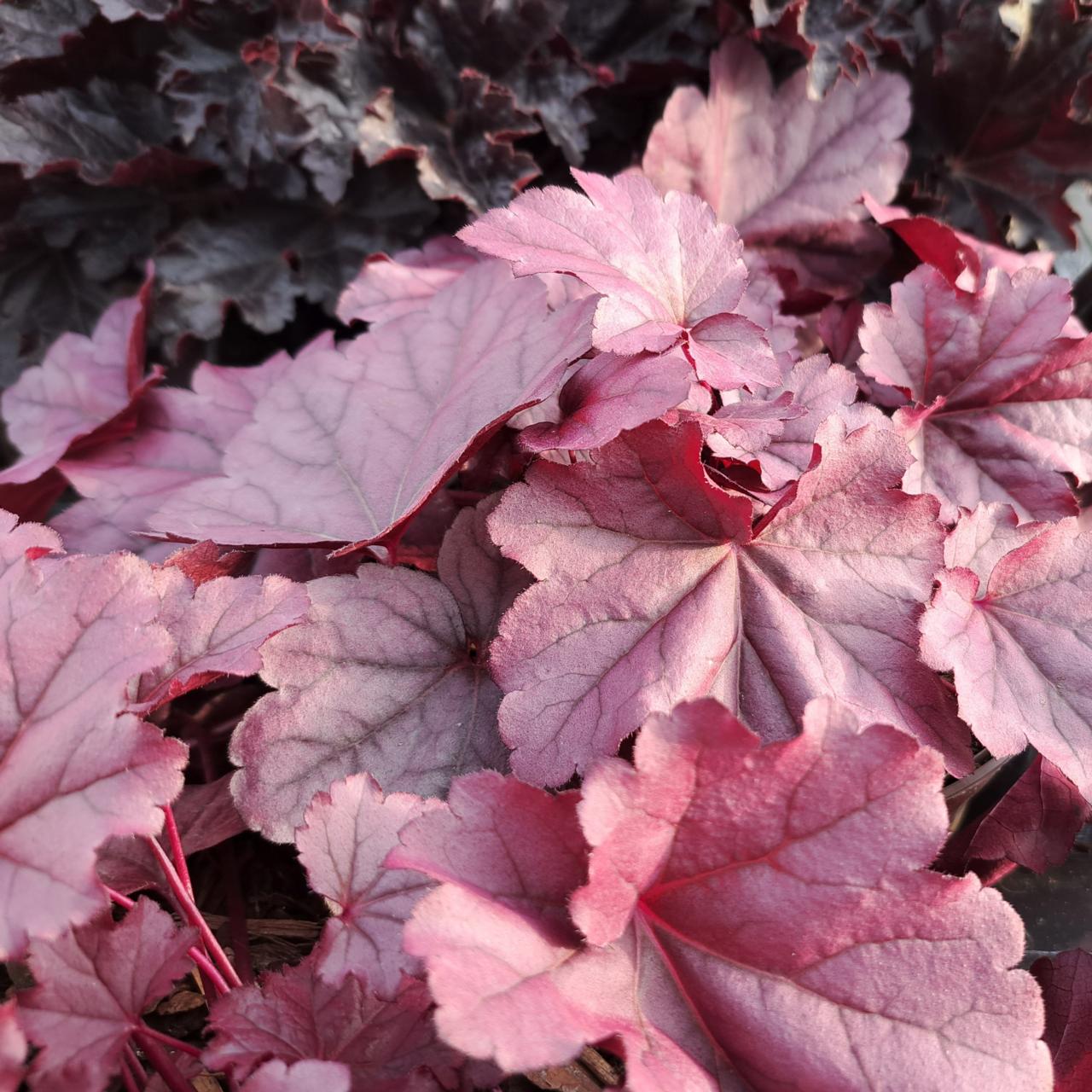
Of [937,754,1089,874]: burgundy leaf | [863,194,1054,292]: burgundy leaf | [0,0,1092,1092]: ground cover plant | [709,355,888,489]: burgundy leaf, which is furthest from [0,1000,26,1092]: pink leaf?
[863,194,1054,292]: burgundy leaf

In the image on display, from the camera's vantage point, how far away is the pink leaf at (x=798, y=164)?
117 centimetres

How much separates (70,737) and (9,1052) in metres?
0.16

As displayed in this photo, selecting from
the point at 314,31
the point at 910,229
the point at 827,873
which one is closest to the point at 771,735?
the point at 827,873

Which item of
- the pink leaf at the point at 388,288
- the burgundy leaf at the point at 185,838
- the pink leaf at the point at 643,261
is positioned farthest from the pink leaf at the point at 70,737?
the pink leaf at the point at 388,288

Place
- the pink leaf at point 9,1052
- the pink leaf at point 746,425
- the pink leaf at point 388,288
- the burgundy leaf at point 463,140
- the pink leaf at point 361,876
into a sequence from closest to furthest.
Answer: the pink leaf at point 9,1052 → the pink leaf at point 361,876 → the pink leaf at point 746,425 → the pink leaf at point 388,288 → the burgundy leaf at point 463,140

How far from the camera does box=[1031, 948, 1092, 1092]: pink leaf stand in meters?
0.71

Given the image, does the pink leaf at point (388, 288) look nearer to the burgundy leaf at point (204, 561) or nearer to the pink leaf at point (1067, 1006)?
the burgundy leaf at point (204, 561)

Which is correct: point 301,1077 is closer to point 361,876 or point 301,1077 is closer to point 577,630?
point 361,876

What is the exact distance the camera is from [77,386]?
3.83ft

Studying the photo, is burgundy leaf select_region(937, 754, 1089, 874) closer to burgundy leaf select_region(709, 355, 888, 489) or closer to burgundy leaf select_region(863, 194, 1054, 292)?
burgundy leaf select_region(709, 355, 888, 489)

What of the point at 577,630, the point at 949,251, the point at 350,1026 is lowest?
the point at 350,1026

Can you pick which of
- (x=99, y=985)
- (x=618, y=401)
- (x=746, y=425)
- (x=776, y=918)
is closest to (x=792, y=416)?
(x=746, y=425)

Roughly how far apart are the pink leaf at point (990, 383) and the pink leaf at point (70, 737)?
66cm

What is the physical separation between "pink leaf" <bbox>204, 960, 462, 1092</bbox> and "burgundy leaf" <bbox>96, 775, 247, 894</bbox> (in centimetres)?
15
